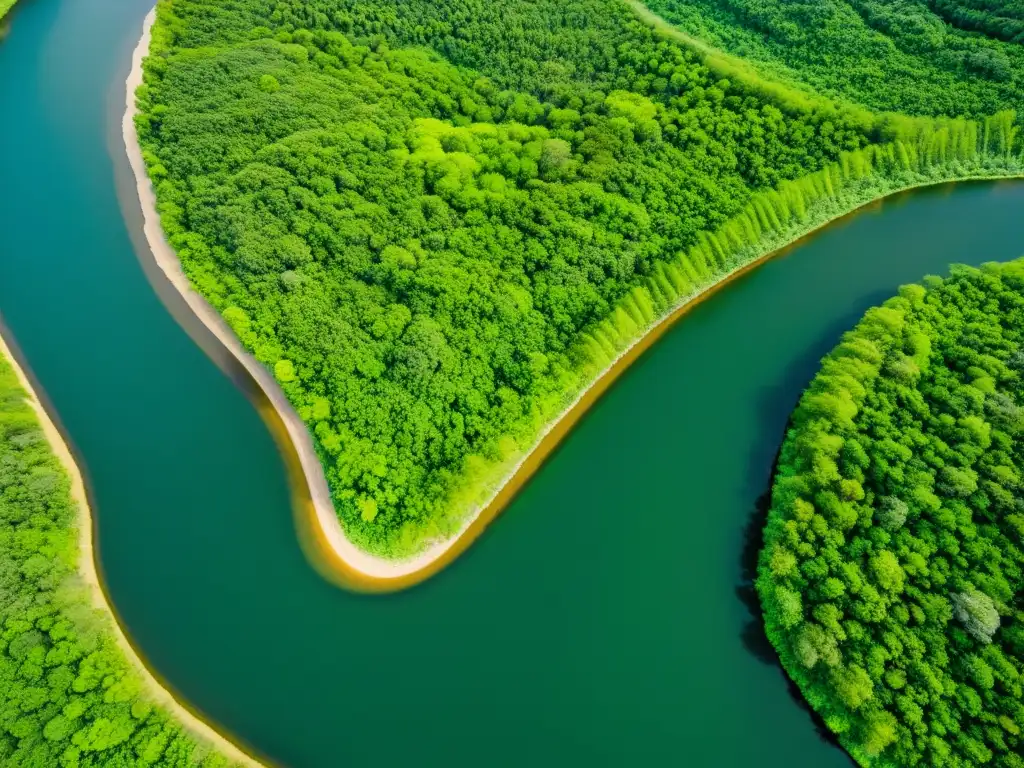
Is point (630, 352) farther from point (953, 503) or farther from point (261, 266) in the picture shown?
point (261, 266)

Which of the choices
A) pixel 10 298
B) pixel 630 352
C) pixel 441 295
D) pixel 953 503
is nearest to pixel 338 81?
pixel 441 295

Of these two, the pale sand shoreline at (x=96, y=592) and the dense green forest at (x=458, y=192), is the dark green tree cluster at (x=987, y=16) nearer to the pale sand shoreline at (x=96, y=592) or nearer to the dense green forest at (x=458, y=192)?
the dense green forest at (x=458, y=192)

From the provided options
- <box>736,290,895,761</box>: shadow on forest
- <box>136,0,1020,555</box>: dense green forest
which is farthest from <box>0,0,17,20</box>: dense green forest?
<box>736,290,895,761</box>: shadow on forest

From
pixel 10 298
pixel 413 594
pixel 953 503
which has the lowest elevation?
pixel 413 594

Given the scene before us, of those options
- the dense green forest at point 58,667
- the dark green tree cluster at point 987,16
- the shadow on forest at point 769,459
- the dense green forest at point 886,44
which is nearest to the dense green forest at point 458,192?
the dense green forest at point 886,44

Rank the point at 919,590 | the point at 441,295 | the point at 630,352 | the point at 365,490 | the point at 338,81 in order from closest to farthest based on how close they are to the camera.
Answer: the point at 919,590 < the point at 365,490 < the point at 441,295 < the point at 630,352 < the point at 338,81

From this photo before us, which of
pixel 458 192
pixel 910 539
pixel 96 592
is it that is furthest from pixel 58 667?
pixel 910 539

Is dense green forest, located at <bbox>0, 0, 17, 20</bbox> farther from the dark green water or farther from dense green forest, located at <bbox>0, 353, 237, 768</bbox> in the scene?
dense green forest, located at <bbox>0, 353, 237, 768</bbox>
